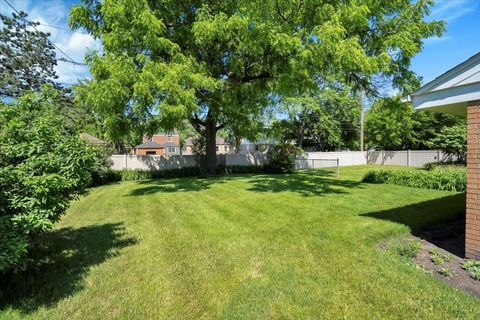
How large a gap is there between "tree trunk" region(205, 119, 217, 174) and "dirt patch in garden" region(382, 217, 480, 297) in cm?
1184

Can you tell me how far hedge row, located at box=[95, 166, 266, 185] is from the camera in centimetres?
1526

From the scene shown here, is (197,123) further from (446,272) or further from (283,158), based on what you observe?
(446,272)

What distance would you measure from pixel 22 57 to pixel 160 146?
26611mm

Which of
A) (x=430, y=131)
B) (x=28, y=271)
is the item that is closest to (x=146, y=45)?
(x=28, y=271)

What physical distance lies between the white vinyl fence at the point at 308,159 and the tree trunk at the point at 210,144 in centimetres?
182

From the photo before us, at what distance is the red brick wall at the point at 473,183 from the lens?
3.83 meters

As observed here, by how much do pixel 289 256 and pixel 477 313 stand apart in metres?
2.11

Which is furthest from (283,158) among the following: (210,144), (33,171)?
(33,171)

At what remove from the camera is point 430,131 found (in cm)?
2608

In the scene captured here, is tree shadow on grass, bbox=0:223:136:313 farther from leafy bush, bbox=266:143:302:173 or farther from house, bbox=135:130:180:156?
house, bbox=135:130:180:156

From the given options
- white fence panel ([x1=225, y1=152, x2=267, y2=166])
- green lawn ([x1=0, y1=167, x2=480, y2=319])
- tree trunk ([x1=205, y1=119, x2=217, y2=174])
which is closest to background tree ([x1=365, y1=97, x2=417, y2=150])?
white fence panel ([x1=225, y1=152, x2=267, y2=166])

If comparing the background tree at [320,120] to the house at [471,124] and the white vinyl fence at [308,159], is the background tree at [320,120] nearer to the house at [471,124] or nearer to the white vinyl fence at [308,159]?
the white vinyl fence at [308,159]

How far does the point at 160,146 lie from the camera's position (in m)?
46.7

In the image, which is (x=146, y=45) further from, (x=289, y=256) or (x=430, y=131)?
(x=430, y=131)
